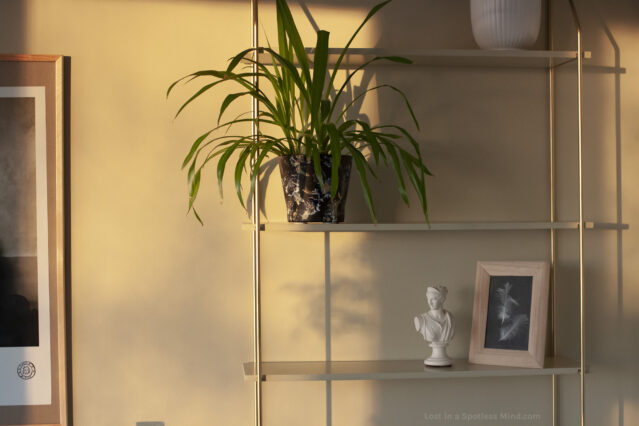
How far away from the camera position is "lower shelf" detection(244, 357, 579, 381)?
198 centimetres

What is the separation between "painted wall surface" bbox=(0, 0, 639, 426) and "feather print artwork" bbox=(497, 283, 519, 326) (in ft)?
0.49

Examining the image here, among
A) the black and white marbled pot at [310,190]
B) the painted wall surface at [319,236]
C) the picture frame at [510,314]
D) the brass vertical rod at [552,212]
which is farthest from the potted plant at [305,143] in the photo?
the brass vertical rod at [552,212]

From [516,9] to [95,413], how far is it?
177 cm

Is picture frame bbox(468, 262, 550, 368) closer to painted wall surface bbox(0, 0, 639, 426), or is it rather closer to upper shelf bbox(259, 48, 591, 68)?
painted wall surface bbox(0, 0, 639, 426)

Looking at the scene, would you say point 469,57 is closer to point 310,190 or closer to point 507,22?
point 507,22

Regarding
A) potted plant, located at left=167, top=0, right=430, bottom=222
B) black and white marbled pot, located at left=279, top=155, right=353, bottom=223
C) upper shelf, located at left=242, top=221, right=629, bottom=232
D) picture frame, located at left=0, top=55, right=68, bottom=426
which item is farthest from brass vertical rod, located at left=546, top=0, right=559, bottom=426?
picture frame, located at left=0, top=55, right=68, bottom=426

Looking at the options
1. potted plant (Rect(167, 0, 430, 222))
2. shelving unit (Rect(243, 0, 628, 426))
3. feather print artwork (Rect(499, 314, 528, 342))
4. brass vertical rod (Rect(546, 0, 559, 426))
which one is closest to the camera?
potted plant (Rect(167, 0, 430, 222))

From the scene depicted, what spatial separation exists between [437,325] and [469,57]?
2.67ft

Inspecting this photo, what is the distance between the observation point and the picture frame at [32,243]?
210cm

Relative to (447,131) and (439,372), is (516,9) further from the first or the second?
(439,372)

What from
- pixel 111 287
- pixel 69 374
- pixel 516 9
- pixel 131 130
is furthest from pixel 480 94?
pixel 69 374

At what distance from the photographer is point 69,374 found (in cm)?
212

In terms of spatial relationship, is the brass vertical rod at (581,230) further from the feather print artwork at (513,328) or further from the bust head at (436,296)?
the bust head at (436,296)

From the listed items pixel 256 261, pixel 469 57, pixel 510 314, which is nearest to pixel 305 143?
pixel 256 261
